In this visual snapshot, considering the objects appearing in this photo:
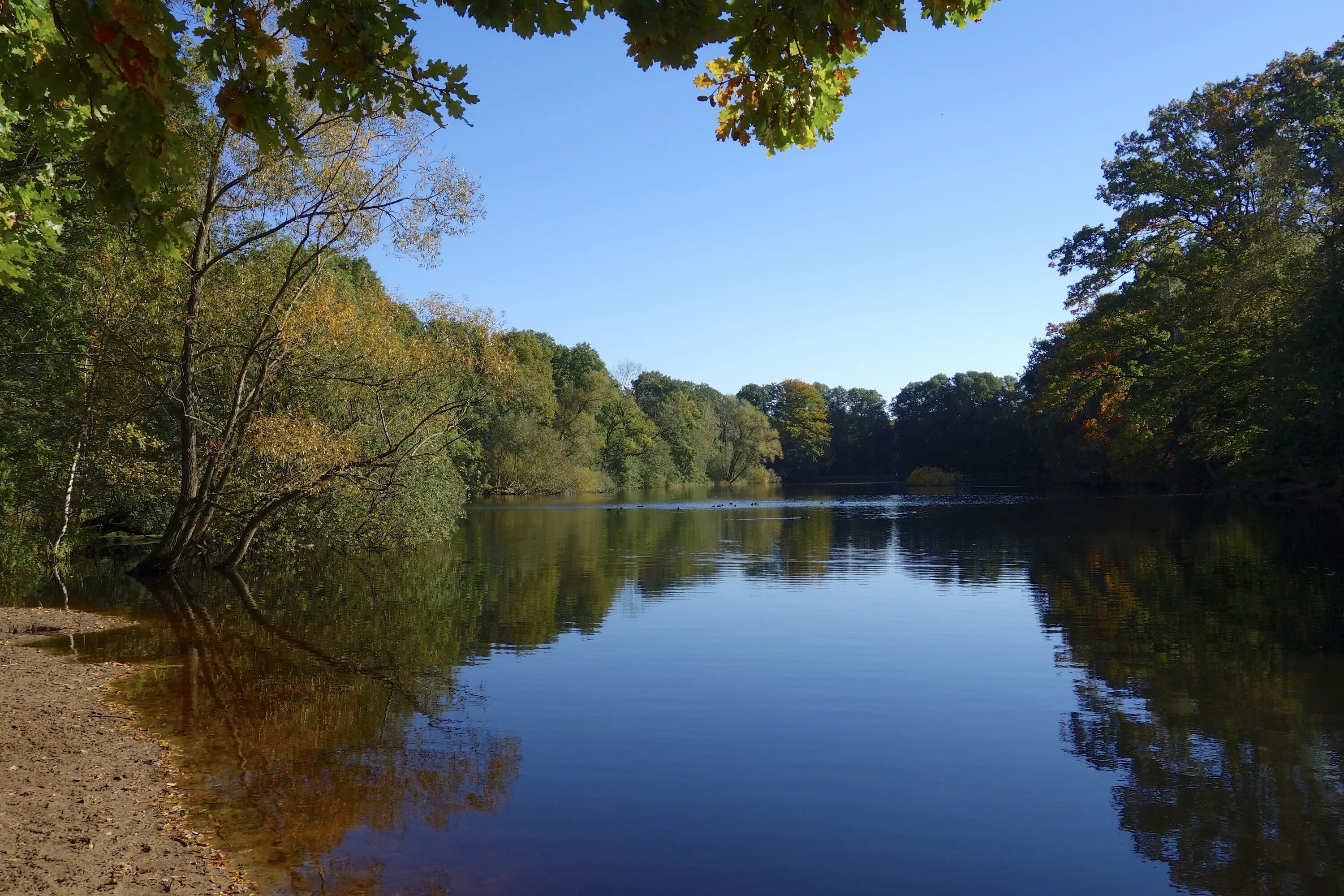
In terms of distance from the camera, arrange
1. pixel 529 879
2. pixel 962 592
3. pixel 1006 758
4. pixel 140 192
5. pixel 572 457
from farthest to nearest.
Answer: pixel 572 457 < pixel 962 592 < pixel 1006 758 < pixel 529 879 < pixel 140 192

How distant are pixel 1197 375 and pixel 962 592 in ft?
74.6

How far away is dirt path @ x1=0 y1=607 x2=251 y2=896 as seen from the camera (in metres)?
5.21

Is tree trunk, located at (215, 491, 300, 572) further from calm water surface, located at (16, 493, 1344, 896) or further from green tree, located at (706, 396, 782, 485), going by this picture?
green tree, located at (706, 396, 782, 485)

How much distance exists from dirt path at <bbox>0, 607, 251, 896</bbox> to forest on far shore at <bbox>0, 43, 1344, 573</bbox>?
3.48 m

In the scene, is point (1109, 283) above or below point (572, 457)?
above

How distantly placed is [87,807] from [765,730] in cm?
552

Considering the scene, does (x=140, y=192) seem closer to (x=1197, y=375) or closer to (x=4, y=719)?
(x=4, y=719)

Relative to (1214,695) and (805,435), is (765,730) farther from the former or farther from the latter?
(805,435)

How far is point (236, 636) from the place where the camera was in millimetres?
13617

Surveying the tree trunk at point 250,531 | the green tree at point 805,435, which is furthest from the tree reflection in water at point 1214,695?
the green tree at point 805,435

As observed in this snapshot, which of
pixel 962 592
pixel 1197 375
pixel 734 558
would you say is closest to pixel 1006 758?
pixel 962 592

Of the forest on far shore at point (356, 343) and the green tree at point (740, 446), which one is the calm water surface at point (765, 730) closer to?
the forest on far shore at point (356, 343)

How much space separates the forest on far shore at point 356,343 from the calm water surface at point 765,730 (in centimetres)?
300

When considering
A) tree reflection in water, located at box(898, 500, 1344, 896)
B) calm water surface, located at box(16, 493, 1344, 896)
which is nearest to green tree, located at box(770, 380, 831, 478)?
tree reflection in water, located at box(898, 500, 1344, 896)
